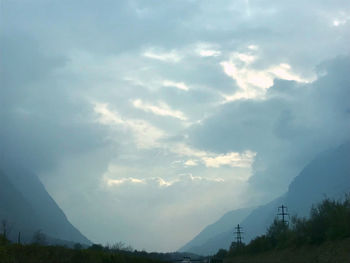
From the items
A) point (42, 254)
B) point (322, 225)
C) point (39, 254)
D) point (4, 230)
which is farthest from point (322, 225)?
point (4, 230)

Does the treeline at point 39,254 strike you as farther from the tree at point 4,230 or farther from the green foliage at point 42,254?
the tree at point 4,230

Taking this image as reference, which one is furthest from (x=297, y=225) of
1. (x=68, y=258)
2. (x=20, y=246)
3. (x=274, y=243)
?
(x=20, y=246)

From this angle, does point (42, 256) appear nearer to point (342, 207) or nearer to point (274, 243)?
point (342, 207)

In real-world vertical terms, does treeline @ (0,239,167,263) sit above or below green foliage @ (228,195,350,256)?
below

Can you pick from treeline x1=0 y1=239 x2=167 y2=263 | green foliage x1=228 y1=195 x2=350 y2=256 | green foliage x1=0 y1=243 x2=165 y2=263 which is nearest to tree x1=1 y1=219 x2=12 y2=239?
treeline x1=0 y1=239 x2=167 y2=263

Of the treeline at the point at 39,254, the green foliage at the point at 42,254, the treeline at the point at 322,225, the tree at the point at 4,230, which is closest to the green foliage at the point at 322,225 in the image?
the treeline at the point at 322,225

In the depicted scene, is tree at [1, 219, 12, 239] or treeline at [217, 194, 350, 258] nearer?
tree at [1, 219, 12, 239]

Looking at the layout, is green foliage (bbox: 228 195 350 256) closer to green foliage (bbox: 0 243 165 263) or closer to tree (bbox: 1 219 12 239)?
green foliage (bbox: 0 243 165 263)

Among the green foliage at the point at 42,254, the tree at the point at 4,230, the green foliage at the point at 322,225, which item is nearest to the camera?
the green foliage at the point at 42,254

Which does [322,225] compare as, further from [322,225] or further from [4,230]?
[4,230]

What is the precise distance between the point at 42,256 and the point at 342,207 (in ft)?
72.5

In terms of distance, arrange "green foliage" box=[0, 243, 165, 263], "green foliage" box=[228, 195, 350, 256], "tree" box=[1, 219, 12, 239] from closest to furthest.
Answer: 1. "green foliage" box=[0, 243, 165, 263]
2. "tree" box=[1, 219, 12, 239]
3. "green foliage" box=[228, 195, 350, 256]

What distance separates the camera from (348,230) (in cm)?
3128

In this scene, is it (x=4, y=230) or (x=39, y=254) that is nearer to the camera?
(x=39, y=254)
